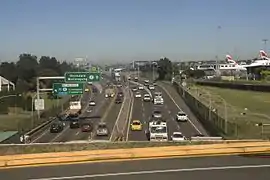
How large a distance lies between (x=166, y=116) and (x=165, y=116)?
15cm

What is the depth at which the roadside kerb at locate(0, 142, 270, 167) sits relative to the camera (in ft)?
32.7

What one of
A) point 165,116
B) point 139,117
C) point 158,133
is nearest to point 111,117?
point 139,117

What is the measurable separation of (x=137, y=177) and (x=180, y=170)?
0.92 m

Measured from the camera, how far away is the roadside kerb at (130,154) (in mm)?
9953

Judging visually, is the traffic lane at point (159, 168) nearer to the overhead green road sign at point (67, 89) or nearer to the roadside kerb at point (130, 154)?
the roadside kerb at point (130, 154)

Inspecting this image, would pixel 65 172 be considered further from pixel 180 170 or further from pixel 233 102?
pixel 233 102

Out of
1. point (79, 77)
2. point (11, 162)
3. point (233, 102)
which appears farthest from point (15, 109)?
point (11, 162)

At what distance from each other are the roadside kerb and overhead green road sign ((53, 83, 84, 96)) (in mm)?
37947

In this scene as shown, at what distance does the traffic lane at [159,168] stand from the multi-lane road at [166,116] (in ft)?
122

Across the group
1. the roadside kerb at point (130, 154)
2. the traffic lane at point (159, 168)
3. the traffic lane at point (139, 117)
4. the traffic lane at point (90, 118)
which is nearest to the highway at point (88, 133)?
the traffic lane at point (90, 118)

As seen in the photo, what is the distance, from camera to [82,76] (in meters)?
44.5

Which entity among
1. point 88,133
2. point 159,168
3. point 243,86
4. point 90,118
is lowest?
point 88,133

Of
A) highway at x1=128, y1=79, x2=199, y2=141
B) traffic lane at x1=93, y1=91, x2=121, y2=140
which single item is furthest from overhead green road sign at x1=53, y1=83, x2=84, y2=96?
highway at x1=128, y1=79, x2=199, y2=141

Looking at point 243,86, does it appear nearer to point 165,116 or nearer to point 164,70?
point 165,116
